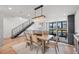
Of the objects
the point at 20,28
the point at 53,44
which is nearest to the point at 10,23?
the point at 20,28

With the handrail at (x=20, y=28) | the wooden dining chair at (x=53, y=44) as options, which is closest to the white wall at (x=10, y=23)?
the handrail at (x=20, y=28)

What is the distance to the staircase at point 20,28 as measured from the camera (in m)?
2.35

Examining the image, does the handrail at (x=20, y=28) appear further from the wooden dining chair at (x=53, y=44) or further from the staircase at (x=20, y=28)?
the wooden dining chair at (x=53, y=44)

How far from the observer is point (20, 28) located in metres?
2.38

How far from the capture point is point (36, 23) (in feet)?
8.13

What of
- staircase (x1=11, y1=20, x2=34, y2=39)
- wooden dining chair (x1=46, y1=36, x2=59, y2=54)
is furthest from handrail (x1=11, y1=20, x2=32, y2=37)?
wooden dining chair (x1=46, y1=36, x2=59, y2=54)

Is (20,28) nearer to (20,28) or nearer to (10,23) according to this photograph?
(20,28)

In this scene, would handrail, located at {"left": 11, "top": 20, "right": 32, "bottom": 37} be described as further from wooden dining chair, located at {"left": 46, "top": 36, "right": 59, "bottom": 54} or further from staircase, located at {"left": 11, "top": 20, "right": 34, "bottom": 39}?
wooden dining chair, located at {"left": 46, "top": 36, "right": 59, "bottom": 54}

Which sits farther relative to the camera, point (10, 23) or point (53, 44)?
point (53, 44)

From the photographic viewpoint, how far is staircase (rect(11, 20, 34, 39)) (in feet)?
7.70

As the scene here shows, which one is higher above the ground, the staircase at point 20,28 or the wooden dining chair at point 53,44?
the staircase at point 20,28

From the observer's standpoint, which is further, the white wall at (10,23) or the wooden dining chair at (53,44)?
the wooden dining chair at (53,44)

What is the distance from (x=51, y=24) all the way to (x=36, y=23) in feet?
1.20
